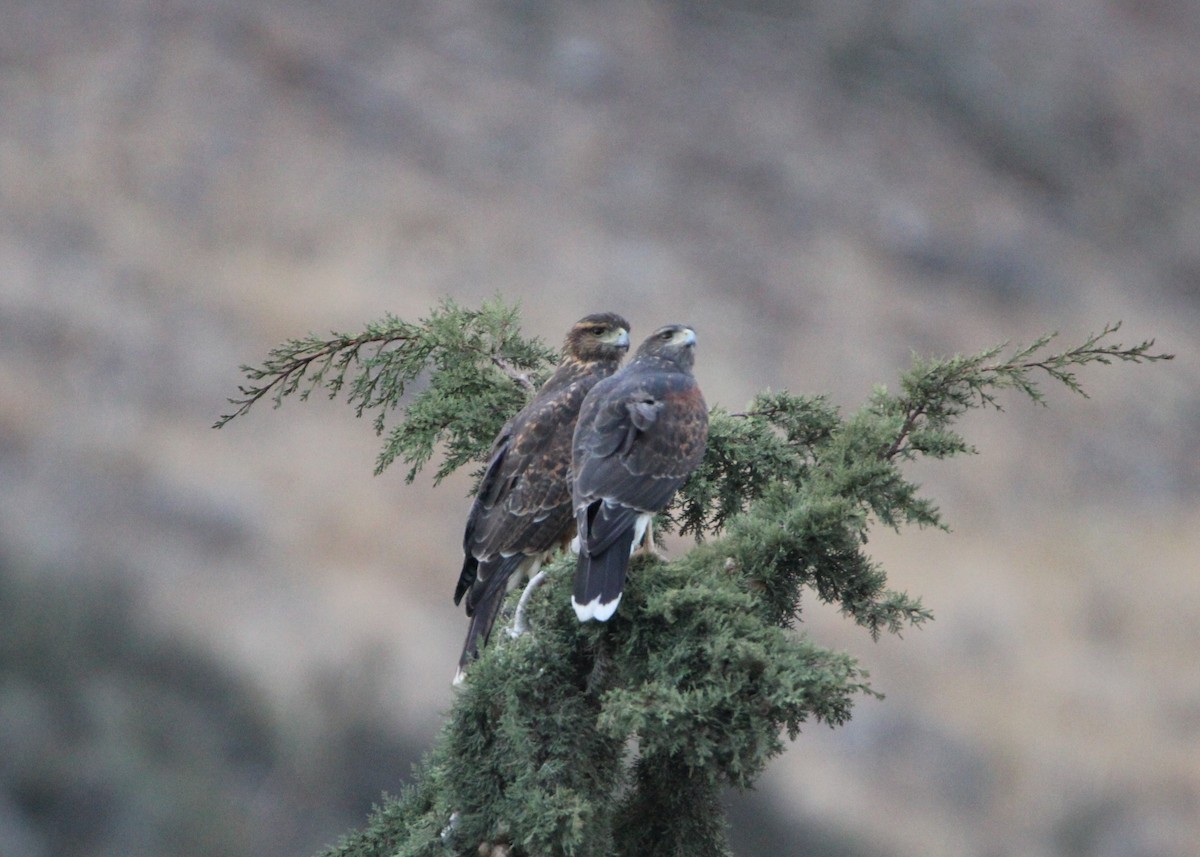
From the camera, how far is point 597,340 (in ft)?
12.9

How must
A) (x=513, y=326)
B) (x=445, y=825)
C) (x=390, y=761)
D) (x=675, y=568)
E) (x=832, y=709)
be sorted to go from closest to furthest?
(x=832, y=709) → (x=445, y=825) → (x=675, y=568) → (x=513, y=326) → (x=390, y=761)

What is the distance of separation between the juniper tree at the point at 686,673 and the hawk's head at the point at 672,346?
1.20ft

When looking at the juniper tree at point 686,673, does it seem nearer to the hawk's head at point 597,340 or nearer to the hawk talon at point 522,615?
the hawk talon at point 522,615

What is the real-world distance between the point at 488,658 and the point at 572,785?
0.92 feet

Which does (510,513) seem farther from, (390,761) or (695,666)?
(390,761)

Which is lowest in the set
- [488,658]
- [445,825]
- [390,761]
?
[445,825]

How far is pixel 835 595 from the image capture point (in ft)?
8.75

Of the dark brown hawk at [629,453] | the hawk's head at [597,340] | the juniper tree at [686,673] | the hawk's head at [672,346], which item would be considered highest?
the hawk's head at [597,340]

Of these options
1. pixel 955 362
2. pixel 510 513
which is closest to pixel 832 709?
pixel 955 362

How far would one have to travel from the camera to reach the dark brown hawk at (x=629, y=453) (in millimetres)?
2664

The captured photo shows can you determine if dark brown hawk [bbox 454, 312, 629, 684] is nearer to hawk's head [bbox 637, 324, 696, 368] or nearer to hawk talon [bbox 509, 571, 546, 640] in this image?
hawk's head [bbox 637, 324, 696, 368]

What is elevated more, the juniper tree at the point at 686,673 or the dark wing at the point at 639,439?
the dark wing at the point at 639,439

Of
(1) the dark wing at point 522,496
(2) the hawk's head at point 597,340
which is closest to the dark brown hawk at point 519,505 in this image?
(1) the dark wing at point 522,496

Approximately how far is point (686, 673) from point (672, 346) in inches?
56.4
